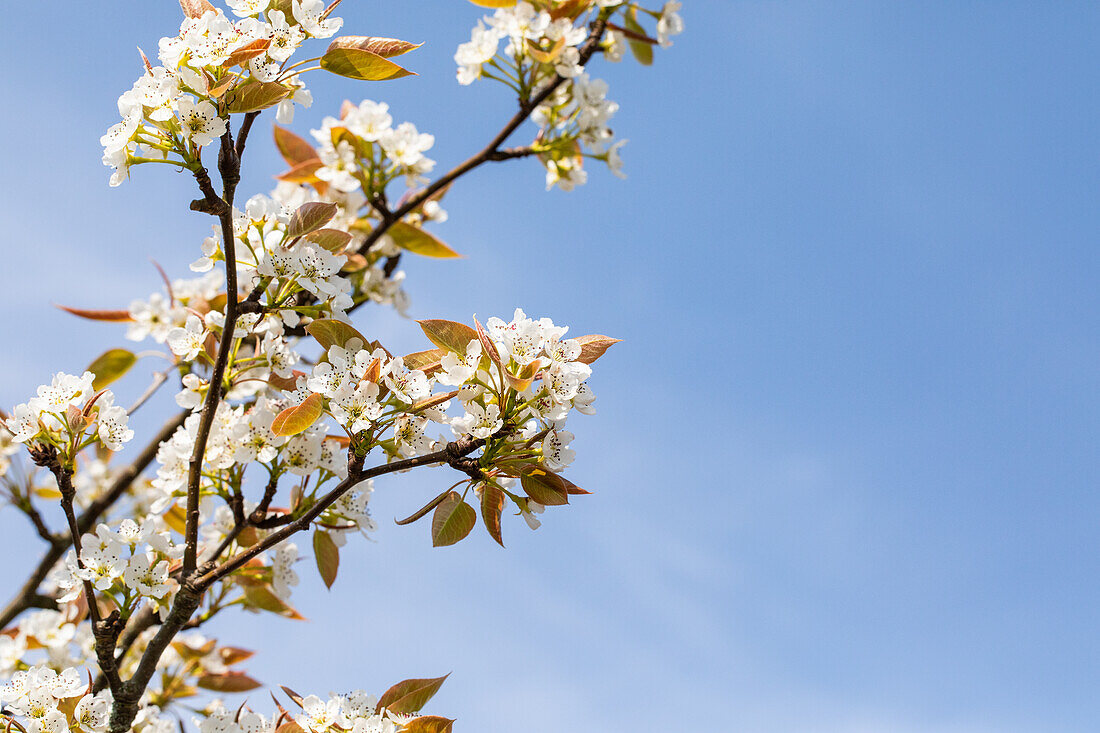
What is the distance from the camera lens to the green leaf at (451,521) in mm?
1382

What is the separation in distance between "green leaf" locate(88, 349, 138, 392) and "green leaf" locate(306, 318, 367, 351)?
1179 millimetres

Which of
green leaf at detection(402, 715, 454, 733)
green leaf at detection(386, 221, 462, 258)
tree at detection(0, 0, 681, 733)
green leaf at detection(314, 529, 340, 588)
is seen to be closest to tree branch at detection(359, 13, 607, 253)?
green leaf at detection(386, 221, 462, 258)

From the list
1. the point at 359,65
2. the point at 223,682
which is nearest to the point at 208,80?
the point at 359,65

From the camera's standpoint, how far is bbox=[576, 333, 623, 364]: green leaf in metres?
1.29

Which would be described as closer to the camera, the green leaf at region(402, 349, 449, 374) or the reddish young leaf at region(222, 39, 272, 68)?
the reddish young leaf at region(222, 39, 272, 68)

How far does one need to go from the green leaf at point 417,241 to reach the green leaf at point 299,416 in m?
1.04

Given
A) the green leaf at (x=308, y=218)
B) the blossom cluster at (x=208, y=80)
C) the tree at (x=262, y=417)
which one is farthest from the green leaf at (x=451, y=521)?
the blossom cluster at (x=208, y=80)

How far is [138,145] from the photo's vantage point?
1266 mm

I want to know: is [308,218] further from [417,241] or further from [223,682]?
[223,682]

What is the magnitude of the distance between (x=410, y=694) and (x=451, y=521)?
0.30m

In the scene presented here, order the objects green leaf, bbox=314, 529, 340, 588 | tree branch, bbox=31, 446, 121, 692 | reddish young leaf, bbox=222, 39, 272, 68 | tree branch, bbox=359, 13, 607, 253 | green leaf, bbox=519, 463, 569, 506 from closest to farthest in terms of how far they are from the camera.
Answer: reddish young leaf, bbox=222, 39, 272, 68, green leaf, bbox=519, 463, 569, 506, tree branch, bbox=31, 446, 121, 692, green leaf, bbox=314, 529, 340, 588, tree branch, bbox=359, 13, 607, 253

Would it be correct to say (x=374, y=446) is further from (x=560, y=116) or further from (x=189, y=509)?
(x=560, y=116)

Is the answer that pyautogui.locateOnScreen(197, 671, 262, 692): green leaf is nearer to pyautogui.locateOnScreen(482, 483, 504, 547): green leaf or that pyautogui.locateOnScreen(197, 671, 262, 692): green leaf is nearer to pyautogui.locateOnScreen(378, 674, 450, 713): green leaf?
Answer: pyautogui.locateOnScreen(378, 674, 450, 713): green leaf

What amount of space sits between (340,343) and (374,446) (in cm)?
19
